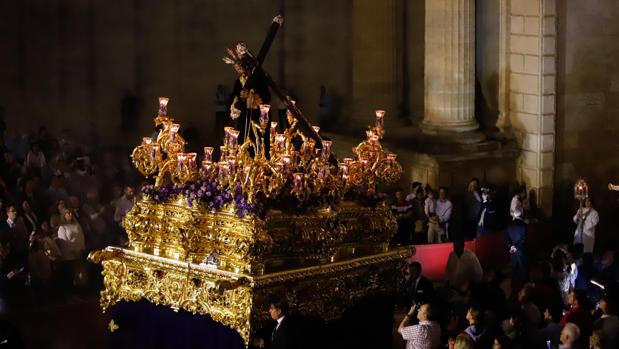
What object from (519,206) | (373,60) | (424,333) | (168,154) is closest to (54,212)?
(168,154)

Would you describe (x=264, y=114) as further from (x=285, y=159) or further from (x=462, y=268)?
(x=462, y=268)

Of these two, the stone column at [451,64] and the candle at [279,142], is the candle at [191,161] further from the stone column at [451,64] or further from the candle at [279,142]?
the stone column at [451,64]

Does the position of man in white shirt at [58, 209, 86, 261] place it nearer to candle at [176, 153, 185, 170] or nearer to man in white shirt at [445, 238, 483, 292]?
candle at [176, 153, 185, 170]

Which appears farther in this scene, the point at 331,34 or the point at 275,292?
the point at 331,34

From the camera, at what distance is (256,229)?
17.7 meters

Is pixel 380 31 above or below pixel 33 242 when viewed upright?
above

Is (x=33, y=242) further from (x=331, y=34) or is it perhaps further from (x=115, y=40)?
(x=331, y=34)

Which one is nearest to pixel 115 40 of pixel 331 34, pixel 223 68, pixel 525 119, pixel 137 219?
pixel 223 68

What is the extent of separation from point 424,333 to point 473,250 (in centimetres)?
587

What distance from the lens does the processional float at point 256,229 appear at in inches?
703

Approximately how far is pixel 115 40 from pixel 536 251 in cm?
1113

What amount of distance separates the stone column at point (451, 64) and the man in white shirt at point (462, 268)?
6.62 m

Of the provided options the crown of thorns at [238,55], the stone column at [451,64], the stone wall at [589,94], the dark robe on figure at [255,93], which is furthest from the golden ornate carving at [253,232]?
the stone wall at [589,94]

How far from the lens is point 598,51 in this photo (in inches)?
1110
